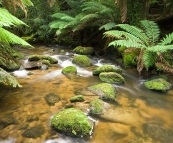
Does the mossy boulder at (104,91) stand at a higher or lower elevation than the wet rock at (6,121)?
higher

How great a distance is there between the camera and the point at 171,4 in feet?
20.5

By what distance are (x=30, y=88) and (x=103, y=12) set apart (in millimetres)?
3954

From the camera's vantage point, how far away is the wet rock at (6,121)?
2579mm

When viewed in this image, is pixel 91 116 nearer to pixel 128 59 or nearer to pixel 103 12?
pixel 128 59

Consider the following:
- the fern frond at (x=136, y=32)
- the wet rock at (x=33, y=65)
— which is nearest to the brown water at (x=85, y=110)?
the wet rock at (x=33, y=65)

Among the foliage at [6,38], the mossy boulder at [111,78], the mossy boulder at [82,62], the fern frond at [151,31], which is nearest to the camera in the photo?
the foliage at [6,38]

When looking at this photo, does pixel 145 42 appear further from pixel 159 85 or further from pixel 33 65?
pixel 33 65

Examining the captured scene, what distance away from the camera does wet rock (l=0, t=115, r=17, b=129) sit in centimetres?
258

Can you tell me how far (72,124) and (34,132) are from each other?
50cm

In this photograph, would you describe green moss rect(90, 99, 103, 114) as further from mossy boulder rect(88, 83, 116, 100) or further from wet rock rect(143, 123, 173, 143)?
wet rock rect(143, 123, 173, 143)

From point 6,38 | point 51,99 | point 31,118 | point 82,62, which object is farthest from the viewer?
point 82,62

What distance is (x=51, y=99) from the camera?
339 centimetres

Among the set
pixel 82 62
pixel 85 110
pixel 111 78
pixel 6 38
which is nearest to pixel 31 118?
pixel 85 110

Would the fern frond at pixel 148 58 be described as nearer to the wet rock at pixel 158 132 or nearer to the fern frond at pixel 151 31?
the fern frond at pixel 151 31
